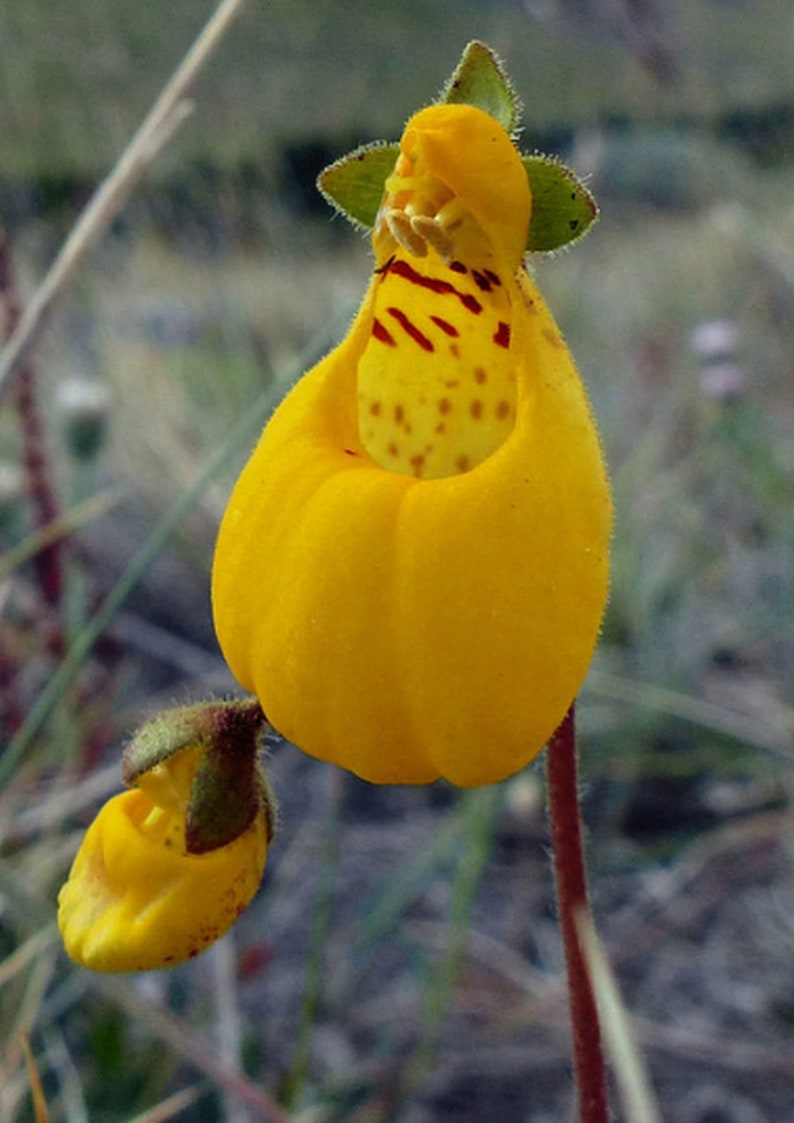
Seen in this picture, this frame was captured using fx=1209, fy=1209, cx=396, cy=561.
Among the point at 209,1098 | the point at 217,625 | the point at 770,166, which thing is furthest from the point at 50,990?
the point at 770,166

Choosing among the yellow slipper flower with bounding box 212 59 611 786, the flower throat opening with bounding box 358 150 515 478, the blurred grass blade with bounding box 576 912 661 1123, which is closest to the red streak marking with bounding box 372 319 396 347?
the flower throat opening with bounding box 358 150 515 478

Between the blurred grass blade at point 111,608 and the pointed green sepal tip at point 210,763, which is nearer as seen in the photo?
the pointed green sepal tip at point 210,763

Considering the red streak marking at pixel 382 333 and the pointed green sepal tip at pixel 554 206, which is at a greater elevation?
the pointed green sepal tip at pixel 554 206

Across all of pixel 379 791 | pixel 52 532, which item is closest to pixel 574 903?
pixel 52 532

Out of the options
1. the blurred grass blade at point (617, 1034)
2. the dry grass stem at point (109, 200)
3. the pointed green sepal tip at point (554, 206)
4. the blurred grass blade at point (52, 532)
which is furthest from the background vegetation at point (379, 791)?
the blurred grass blade at point (617, 1034)

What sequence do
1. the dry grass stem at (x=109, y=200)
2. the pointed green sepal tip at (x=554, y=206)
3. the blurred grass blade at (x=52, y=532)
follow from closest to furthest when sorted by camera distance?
the pointed green sepal tip at (x=554, y=206) < the dry grass stem at (x=109, y=200) < the blurred grass blade at (x=52, y=532)

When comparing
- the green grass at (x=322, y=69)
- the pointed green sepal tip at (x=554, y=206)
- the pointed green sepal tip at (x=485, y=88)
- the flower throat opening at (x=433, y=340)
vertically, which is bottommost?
the green grass at (x=322, y=69)

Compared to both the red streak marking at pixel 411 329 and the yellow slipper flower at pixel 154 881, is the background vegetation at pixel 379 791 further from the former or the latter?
the yellow slipper flower at pixel 154 881
